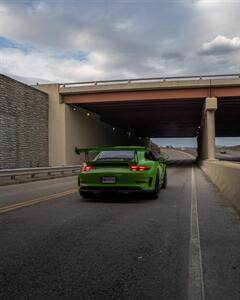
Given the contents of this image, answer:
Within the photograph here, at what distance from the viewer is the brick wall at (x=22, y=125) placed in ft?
91.7

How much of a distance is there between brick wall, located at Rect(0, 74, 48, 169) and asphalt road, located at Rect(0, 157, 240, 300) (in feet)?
63.9

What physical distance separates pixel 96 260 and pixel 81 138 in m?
34.9

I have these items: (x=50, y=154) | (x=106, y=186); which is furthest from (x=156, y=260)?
(x=50, y=154)

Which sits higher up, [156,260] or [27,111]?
[27,111]

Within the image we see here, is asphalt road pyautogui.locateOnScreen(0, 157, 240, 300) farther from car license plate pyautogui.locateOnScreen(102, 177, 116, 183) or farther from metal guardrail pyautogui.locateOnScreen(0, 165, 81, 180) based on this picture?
metal guardrail pyautogui.locateOnScreen(0, 165, 81, 180)

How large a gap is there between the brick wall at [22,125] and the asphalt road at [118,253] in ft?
63.9

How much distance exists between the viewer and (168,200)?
11.4 metres

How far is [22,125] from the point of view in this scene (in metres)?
30.5

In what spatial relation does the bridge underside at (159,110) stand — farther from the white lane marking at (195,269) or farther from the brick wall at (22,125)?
the white lane marking at (195,269)

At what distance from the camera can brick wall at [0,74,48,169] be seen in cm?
2794

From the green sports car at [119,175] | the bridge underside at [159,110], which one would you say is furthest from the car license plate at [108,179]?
the bridge underside at [159,110]

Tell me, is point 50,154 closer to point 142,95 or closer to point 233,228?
point 142,95

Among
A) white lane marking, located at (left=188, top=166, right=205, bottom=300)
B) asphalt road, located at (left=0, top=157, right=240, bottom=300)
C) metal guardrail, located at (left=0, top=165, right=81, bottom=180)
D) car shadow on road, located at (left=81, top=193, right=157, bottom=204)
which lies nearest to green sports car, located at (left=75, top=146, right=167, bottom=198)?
car shadow on road, located at (left=81, top=193, right=157, bottom=204)

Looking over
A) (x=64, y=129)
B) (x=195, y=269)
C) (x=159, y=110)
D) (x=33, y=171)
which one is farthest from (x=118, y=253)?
(x=159, y=110)
